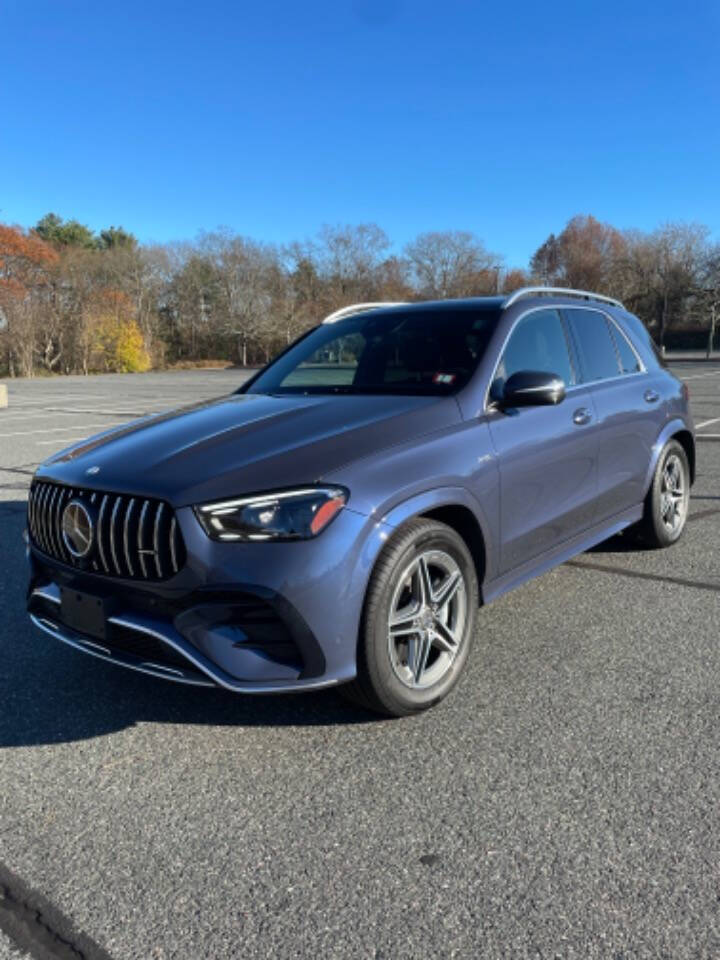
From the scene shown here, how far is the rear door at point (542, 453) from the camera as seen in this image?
3527 millimetres

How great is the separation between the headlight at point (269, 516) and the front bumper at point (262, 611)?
0.12ft

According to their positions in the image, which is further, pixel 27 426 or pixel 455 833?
pixel 27 426

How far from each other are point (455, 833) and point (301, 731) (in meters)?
0.84

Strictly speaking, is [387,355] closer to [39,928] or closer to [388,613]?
[388,613]

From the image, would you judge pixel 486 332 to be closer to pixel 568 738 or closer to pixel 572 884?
pixel 568 738

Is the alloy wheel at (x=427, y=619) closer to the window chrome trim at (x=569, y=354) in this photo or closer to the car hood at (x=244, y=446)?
the car hood at (x=244, y=446)

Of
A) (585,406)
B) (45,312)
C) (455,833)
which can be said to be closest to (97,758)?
(455,833)

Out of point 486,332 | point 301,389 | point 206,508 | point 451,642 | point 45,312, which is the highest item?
point 45,312

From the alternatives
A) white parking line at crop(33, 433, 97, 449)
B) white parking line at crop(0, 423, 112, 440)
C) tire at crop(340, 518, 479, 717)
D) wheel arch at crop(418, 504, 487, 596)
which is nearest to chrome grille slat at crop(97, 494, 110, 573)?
tire at crop(340, 518, 479, 717)

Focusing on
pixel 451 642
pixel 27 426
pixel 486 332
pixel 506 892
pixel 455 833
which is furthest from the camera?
pixel 27 426

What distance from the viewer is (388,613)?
2.84m

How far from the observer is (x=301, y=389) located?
4164mm

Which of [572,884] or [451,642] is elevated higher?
[451,642]

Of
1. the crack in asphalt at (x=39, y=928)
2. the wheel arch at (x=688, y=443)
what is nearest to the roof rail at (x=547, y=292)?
the wheel arch at (x=688, y=443)
